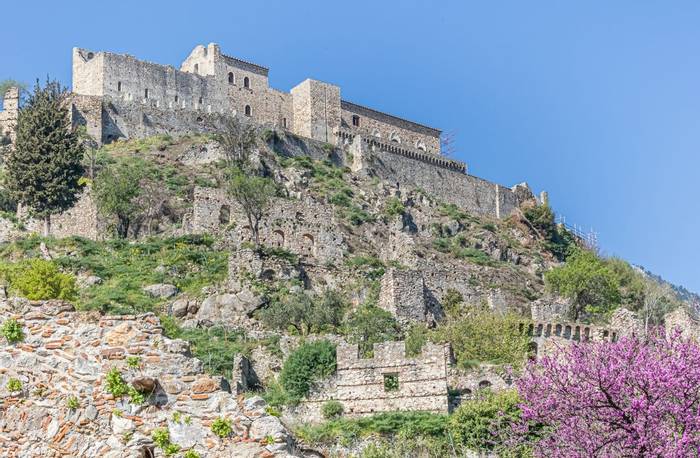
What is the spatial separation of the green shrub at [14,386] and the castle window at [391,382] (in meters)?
23.2

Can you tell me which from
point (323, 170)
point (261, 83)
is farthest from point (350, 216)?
point (261, 83)

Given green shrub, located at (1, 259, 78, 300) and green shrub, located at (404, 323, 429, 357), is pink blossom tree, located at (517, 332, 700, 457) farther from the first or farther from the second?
green shrub, located at (1, 259, 78, 300)

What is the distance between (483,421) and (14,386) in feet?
70.0

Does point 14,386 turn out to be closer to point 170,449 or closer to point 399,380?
point 170,449

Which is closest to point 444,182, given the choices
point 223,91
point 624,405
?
point 223,91

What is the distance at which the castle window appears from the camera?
36812 mm

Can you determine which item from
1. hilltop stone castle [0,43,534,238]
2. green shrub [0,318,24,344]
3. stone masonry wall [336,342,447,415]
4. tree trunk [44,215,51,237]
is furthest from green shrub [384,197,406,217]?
green shrub [0,318,24,344]

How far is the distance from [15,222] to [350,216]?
21600 mm

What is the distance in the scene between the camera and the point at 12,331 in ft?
48.7

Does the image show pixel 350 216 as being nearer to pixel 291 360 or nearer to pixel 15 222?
pixel 15 222

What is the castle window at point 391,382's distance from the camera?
36.8 metres

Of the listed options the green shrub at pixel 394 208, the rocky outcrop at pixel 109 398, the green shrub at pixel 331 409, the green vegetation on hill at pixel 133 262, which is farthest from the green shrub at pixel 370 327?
the rocky outcrop at pixel 109 398

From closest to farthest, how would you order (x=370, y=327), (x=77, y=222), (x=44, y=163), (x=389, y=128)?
(x=370, y=327) → (x=77, y=222) → (x=44, y=163) → (x=389, y=128)

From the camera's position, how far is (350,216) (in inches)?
2879
